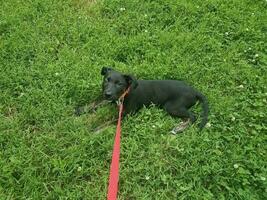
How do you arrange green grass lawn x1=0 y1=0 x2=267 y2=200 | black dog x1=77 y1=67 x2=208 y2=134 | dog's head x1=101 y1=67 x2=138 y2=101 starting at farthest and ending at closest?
black dog x1=77 y1=67 x2=208 y2=134
dog's head x1=101 y1=67 x2=138 y2=101
green grass lawn x1=0 y1=0 x2=267 y2=200

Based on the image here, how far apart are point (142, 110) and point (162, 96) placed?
0.28m

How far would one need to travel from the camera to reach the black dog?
14.4 ft

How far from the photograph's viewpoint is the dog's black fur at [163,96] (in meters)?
4.46

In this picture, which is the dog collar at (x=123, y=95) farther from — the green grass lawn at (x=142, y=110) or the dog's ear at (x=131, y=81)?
the green grass lawn at (x=142, y=110)

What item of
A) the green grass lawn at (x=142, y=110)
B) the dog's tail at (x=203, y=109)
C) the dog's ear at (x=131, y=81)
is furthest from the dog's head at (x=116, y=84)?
the dog's tail at (x=203, y=109)

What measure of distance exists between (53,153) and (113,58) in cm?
172

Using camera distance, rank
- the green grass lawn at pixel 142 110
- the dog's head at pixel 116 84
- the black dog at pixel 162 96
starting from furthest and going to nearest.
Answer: the black dog at pixel 162 96, the dog's head at pixel 116 84, the green grass lawn at pixel 142 110

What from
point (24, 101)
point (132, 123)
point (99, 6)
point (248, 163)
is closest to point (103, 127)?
point (132, 123)

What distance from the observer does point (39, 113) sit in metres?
4.45

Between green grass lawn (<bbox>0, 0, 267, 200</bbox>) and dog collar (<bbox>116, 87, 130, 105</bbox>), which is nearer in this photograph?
green grass lawn (<bbox>0, 0, 267, 200</bbox>)

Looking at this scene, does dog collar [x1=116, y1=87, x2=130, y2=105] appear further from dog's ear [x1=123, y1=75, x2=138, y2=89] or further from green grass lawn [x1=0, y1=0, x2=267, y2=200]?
green grass lawn [x1=0, y1=0, x2=267, y2=200]

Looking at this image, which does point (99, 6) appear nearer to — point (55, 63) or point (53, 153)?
point (55, 63)

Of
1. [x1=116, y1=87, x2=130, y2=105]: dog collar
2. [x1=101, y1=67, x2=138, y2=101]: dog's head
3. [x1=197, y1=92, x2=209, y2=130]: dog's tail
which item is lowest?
[x1=197, y1=92, x2=209, y2=130]: dog's tail

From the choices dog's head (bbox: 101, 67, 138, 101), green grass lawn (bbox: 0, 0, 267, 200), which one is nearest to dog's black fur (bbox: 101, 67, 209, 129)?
dog's head (bbox: 101, 67, 138, 101)
